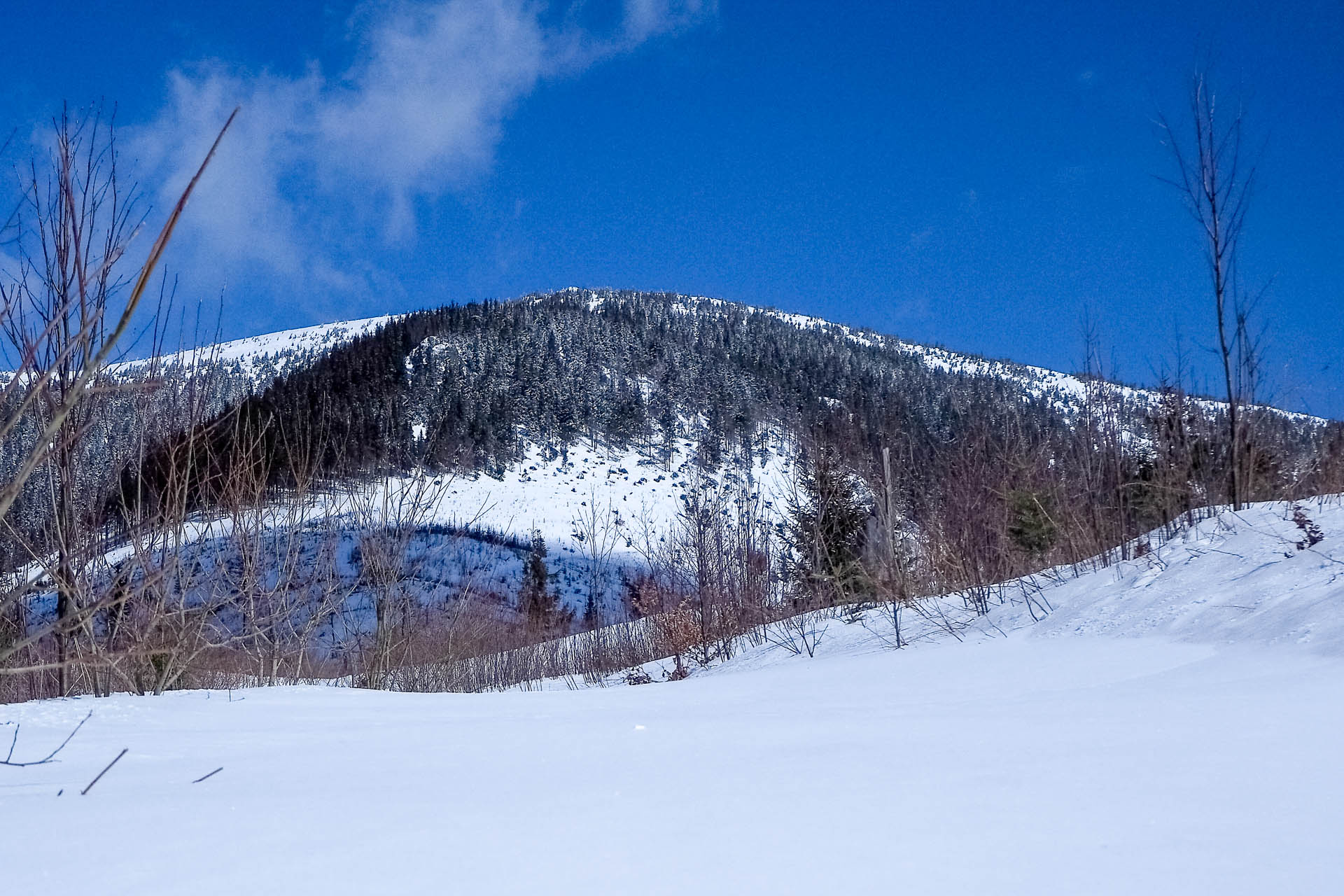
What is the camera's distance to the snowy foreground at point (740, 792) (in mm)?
1401

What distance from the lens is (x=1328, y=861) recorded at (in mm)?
1416

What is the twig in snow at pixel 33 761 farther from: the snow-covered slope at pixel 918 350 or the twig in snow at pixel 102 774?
the snow-covered slope at pixel 918 350

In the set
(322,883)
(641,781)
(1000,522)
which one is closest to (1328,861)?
(641,781)

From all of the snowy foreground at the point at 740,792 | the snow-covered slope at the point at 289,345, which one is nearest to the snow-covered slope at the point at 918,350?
the snow-covered slope at the point at 289,345

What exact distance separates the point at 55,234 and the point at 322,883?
14.5 feet

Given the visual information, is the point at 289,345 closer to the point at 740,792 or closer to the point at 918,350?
the point at 918,350

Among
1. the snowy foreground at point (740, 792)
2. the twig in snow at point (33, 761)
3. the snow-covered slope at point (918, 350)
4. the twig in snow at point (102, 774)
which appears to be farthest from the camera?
the snow-covered slope at point (918, 350)

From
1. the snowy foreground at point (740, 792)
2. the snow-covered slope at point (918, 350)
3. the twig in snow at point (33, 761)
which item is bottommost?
the snowy foreground at point (740, 792)

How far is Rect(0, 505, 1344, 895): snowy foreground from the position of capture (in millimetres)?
1401

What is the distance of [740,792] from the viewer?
6.18 feet

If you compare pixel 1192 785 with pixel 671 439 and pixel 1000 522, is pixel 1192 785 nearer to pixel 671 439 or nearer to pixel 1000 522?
pixel 1000 522

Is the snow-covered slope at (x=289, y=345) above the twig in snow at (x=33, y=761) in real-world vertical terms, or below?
above

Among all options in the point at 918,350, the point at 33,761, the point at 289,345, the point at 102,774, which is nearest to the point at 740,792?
the point at 102,774

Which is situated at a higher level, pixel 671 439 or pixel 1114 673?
pixel 671 439
